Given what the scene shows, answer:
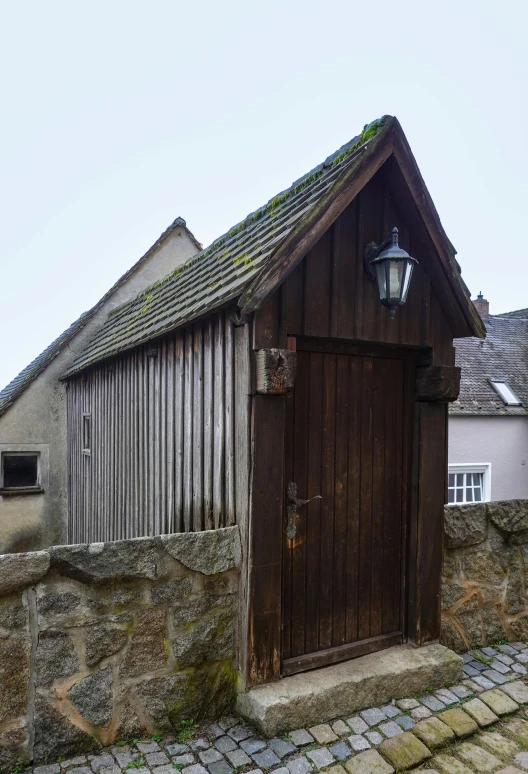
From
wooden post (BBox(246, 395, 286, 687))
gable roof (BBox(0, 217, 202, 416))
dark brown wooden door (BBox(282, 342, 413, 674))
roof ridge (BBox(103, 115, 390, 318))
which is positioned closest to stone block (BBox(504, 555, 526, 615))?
dark brown wooden door (BBox(282, 342, 413, 674))

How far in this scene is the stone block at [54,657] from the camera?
303 centimetres

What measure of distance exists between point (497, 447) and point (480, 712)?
13756 millimetres

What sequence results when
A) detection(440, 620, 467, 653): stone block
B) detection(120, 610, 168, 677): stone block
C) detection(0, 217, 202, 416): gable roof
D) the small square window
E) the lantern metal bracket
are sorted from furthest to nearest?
1. the small square window
2. detection(0, 217, 202, 416): gable roof
3. detection(440, 620, 467, 653): stone block
4. the lantern metal bracket
5. detection(120, 610, 168, 677): stone block

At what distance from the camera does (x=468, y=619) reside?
15.1 ft

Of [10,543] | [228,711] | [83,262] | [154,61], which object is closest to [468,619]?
[228,711]

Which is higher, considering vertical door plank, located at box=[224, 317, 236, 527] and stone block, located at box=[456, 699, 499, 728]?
vertical door plank, located at box=[224, 317, 236, 527]

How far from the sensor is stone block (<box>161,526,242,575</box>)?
340 cm

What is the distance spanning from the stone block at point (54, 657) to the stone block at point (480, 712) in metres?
2.68

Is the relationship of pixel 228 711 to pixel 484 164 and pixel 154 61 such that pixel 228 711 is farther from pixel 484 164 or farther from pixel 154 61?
pixel 484 164

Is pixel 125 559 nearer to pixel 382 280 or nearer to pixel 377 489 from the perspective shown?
pixel 377 489

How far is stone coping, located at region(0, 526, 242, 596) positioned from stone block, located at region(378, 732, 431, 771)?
1436mm

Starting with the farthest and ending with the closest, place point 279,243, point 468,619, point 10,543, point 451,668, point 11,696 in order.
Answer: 1. point 10,543
2. point 468,619
3. point 451,668
4. point 279,243
5. point 11,696

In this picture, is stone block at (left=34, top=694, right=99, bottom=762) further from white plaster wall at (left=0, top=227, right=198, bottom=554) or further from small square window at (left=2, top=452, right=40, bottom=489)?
small square window at (left=2, top=452, right=40, bottom=489)

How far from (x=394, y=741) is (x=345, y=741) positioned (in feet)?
Result: 1.02
